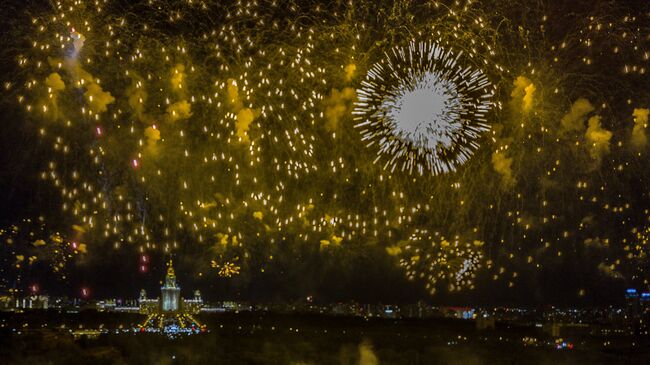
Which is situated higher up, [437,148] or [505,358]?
[437,148]

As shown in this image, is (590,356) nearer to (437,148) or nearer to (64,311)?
(437,148)

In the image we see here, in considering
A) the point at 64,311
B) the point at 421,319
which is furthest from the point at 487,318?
the point at 64,311

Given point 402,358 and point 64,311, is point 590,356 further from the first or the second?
point 64,311

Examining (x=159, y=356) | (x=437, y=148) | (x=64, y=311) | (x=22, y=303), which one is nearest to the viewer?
(x=437, y=148)

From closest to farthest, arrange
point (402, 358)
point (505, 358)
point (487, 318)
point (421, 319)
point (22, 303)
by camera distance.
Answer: point (402, 358) → point (505, 358) → point (22, 303) → point (487, 318) → point (421, 319)

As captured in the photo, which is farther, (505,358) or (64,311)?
(64,311)

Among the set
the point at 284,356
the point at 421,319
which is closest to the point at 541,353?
the point at 284,356
